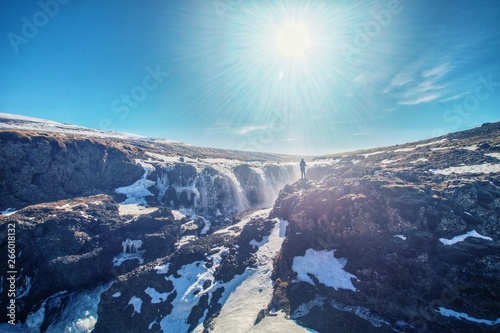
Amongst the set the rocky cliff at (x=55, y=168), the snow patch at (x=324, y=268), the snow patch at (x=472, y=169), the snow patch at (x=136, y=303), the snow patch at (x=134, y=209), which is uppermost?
the rocky cliff at (x=55, y=168)

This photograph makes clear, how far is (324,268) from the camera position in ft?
68.2

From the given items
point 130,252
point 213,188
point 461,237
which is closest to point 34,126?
point 213,188

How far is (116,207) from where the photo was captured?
3828 cm

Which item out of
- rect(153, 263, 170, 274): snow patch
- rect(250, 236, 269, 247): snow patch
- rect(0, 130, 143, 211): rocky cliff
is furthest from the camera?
rect(0, 130, 143, 211): rocky cliff

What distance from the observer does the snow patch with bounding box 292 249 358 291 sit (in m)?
19.1

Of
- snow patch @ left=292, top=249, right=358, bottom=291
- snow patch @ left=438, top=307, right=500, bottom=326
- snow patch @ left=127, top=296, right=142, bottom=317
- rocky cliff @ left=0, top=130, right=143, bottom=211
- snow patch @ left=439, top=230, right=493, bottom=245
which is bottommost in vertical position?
snow patch @ left=127, top=296, right=142, bottom=317

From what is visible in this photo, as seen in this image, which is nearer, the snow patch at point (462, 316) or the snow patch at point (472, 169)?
the snow patch at point (462, 316)

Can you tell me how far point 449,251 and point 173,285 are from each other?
1012 inches

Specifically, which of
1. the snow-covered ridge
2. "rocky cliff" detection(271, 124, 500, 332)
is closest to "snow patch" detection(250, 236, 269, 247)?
"rocky cliff" detection(271, 124, 500, 332)

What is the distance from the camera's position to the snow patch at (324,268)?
1912cm

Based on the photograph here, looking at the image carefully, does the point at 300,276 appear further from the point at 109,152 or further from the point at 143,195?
the point at 109,152

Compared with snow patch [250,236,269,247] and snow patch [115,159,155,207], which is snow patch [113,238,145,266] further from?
snow patch [250,236,269,247]

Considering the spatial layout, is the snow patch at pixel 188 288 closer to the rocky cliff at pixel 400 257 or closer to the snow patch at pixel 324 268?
the rocky cliff at pixel 400 257

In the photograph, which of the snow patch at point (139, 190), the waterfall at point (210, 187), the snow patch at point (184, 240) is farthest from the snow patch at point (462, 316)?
the waterfall at point (210, 187)
